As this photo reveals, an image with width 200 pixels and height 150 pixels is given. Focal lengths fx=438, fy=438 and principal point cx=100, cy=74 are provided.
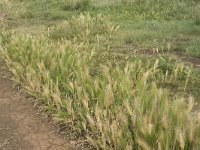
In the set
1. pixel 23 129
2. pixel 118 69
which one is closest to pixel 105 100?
pixel 118 69

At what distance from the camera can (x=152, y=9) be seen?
11391 mm

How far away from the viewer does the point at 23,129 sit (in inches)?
192

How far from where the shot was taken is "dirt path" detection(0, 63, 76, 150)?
177 inches

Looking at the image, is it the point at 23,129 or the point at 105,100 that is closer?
the point at 105,100

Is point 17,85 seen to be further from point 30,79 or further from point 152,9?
point 152,9

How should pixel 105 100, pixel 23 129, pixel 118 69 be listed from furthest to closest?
pixel 118 69, pixel 23 129, pixel 105 100

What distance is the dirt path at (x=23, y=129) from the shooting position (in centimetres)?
450

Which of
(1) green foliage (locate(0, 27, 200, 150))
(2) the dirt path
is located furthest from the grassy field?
(2) the dirt path

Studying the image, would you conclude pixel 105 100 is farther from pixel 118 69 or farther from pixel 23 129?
pixel 23 129

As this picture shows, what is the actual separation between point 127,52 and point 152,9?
12.9 ft

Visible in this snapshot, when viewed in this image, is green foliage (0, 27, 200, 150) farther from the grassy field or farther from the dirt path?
the dirt path

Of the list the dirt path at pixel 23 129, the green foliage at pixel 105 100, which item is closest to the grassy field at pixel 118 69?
the green foliage at pixel 105 100

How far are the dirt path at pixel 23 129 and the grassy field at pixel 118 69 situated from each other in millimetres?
196

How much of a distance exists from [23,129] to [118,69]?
129 centimetres
